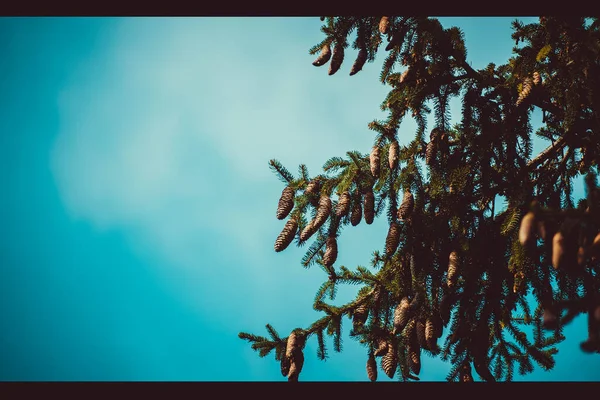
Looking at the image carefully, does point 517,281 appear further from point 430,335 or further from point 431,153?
point 431,153

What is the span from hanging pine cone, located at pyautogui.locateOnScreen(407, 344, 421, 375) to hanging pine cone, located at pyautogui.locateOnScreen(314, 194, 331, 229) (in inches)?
51.8

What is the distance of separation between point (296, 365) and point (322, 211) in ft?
4.09

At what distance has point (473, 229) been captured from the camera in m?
3.06

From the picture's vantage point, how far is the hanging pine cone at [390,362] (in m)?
2.49

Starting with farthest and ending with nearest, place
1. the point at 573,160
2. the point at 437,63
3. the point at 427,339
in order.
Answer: the point at 573,160 → the point at 437,63 → the point at 427,339

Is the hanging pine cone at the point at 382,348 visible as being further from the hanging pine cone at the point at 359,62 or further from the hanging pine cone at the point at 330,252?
the hanging pine cone at the point at 359,62

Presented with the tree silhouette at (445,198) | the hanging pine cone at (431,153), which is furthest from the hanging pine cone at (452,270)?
the hanging pine cone at (431,153)

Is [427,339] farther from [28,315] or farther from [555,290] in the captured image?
[28,315]

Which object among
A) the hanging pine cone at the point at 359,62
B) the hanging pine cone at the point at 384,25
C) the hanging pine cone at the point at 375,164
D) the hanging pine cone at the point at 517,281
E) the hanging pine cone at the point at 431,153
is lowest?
the hanging pine cone at the point at 517,281

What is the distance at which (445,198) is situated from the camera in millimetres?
3006

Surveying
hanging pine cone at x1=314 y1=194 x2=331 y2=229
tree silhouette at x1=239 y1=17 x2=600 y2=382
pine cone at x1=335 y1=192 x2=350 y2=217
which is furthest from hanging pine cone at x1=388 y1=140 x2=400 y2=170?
Result: hanging pine cone at x1=314 y1=194 x2=331 y2=229

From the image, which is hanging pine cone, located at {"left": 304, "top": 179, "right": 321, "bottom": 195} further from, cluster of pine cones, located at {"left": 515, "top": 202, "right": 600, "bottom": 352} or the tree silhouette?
cluster of pine cones, located at {"left": 515, "top": 202, "right": 600, "bottom": 352}

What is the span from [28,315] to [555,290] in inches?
4285

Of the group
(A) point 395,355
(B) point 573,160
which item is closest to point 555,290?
(B) point 573,160
